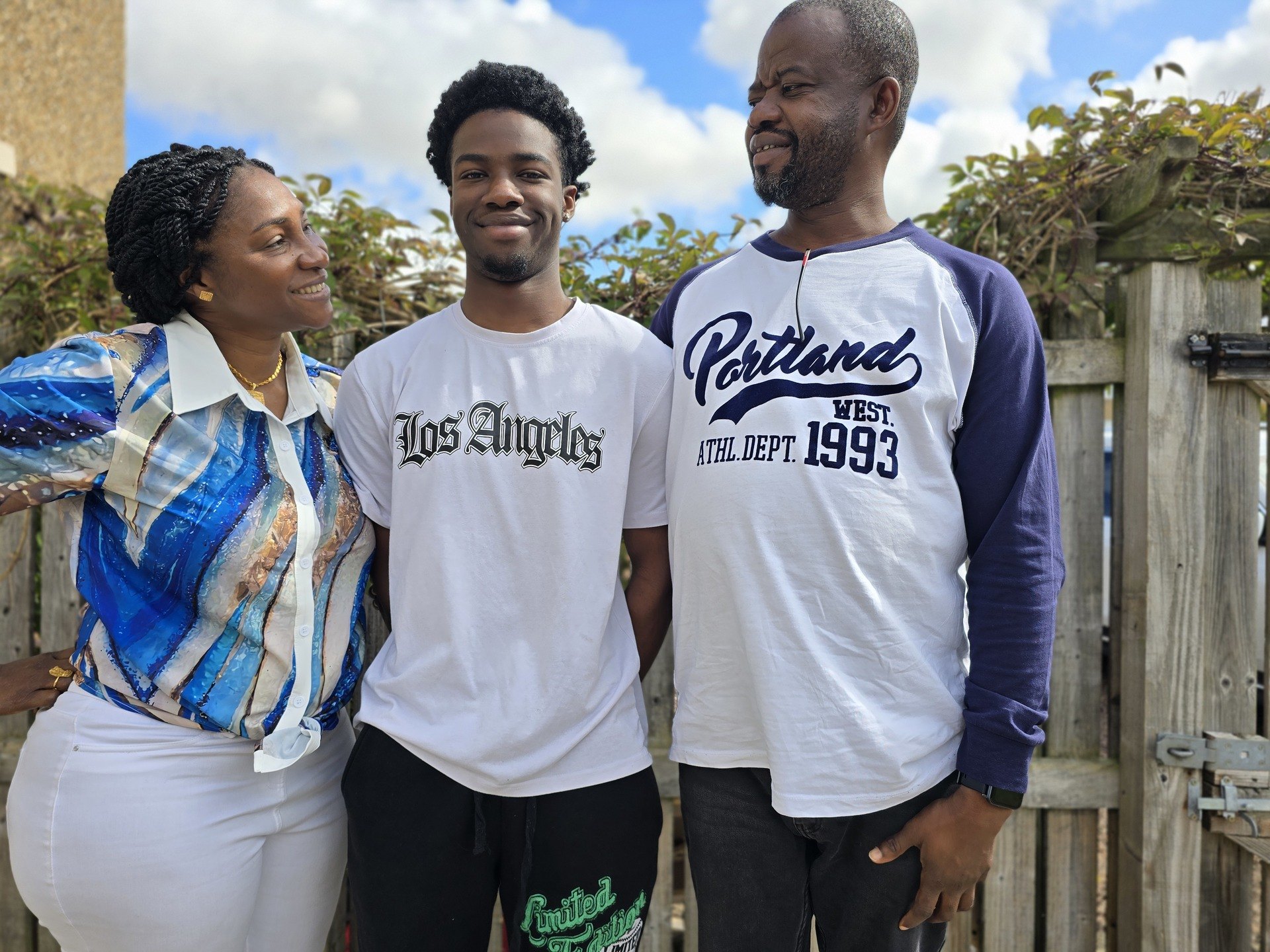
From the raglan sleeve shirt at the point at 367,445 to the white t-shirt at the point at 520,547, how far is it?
43 millimetres

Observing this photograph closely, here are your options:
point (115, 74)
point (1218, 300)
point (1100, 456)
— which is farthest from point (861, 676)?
point (115, 74)

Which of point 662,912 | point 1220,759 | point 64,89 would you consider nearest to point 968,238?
point 1220,759

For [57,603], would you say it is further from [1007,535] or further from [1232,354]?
[1232,354]

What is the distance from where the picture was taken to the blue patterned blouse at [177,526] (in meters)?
1.68

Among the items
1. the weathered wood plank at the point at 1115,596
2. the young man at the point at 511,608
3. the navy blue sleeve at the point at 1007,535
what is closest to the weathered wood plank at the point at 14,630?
the young man at the point at 511,608

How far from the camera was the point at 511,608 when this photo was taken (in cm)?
176

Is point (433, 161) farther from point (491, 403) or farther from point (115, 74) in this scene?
point (115, 74)

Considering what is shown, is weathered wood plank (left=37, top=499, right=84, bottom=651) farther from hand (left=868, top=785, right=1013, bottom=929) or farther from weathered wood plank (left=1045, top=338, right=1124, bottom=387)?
weathered wood plank (left=1045, top=338, right=1124, bottom=387)

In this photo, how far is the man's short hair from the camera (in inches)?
66.1

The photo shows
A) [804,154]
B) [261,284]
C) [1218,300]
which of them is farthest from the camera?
[1218,300]

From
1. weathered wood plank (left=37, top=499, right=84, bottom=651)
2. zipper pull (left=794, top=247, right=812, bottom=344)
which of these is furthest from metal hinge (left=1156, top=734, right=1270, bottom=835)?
weathered wood plank (left=37, top=499, right=84, bottom=651)

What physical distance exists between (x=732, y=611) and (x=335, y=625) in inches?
33.3

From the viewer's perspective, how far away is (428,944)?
1750mm

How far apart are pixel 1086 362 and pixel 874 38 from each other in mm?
1212
